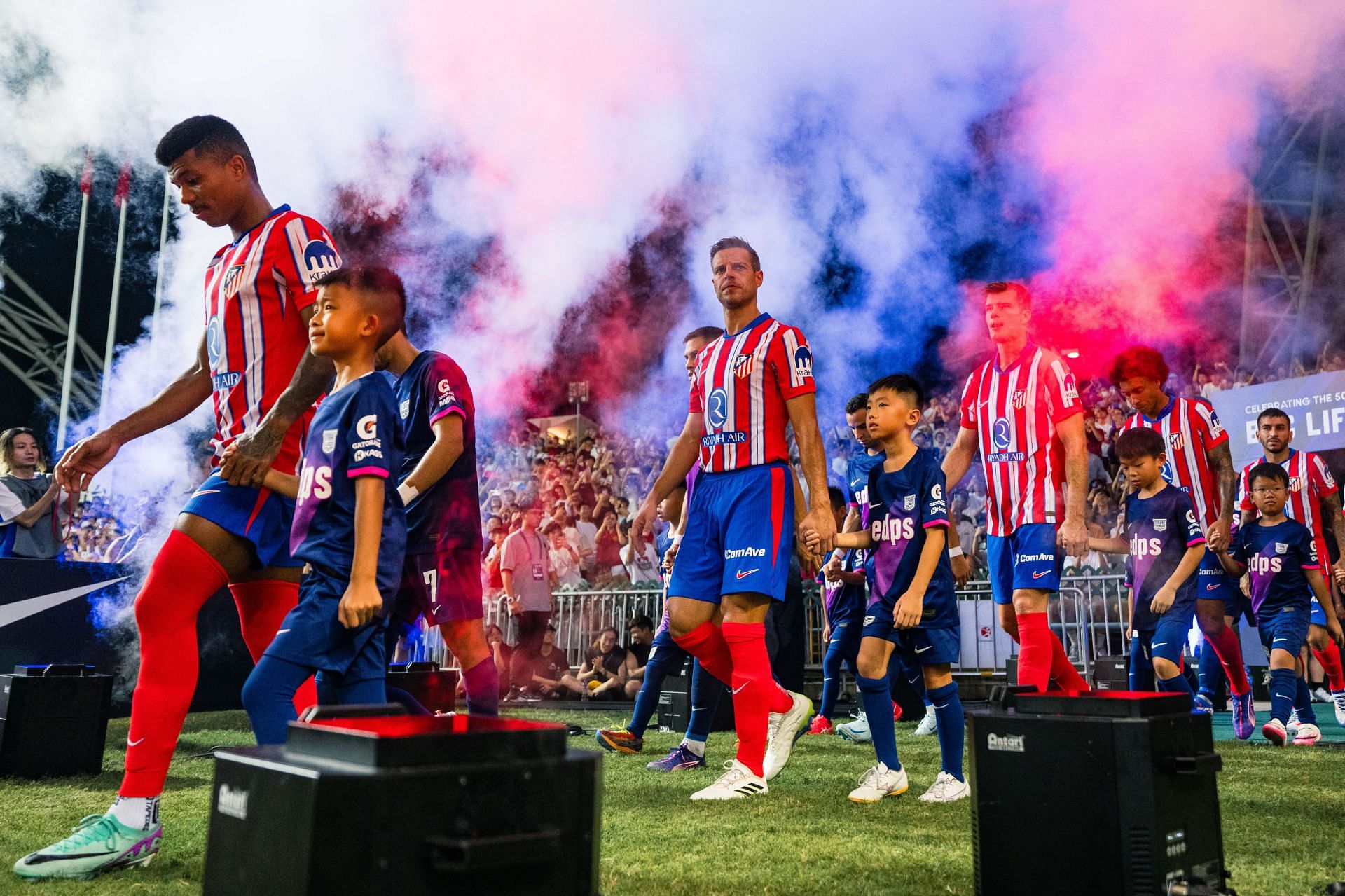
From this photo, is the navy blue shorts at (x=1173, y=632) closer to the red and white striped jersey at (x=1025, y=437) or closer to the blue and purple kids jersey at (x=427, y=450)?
the red and white striped jersey at (x=1025, y=437)

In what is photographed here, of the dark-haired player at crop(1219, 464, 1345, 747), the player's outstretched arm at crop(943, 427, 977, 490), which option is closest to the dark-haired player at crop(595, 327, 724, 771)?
the player's outstretched arm at crop(943, 427, 977, 490)

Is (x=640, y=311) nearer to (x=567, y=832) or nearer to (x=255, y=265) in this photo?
(x=255, y=265)

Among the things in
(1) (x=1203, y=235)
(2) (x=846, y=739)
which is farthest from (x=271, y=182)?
(1) (x=1203, y=235)

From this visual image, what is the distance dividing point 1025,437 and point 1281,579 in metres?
2.79

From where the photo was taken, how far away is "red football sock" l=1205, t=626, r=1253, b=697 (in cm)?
578

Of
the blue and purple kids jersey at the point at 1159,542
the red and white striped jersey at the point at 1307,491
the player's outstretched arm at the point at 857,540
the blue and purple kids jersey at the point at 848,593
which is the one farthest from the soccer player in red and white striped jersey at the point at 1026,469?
the red and white striped jersey at the point at 1307,491

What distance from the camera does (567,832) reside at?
127 cm

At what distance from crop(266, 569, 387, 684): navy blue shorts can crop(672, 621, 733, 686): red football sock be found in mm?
1688

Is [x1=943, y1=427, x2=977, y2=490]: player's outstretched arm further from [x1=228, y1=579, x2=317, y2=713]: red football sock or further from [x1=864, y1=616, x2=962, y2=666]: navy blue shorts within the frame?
[x1=228, y1=579, x2=317, y2=713]: red football sock

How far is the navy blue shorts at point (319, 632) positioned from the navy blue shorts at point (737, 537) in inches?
60.9

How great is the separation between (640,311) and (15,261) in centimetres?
946

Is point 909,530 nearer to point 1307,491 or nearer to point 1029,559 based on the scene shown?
point 1029,559

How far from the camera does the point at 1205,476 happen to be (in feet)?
19.6

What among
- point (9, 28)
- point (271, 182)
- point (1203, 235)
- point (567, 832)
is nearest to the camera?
point (567, 832)
